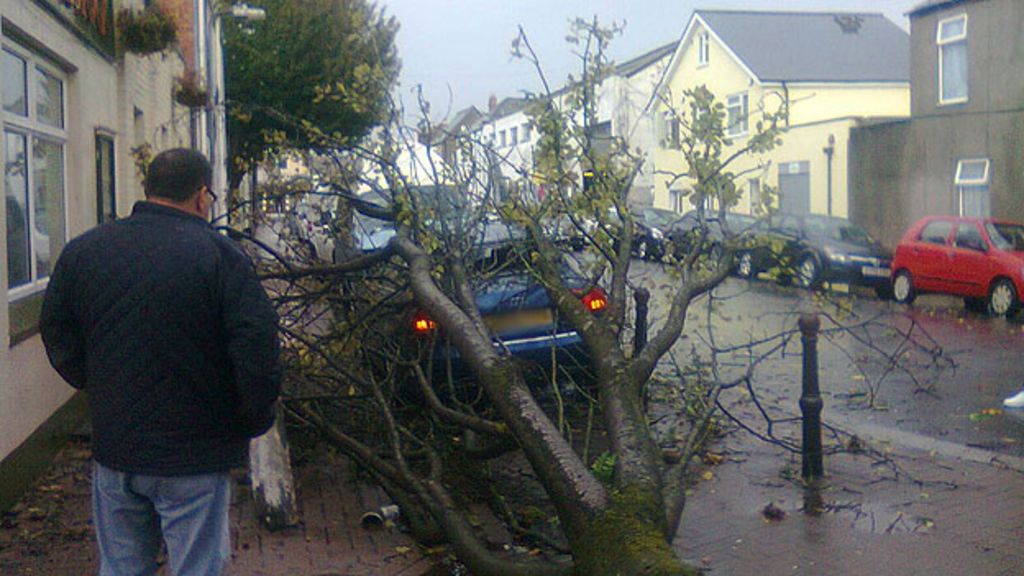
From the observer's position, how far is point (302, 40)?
119ft

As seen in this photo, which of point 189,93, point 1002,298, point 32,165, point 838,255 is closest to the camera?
point 32,165

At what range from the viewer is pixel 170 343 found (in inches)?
139

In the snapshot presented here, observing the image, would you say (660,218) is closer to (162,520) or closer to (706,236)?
(706,236)

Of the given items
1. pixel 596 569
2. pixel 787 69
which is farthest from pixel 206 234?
pixel 787 69

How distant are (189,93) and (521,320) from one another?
1008cm

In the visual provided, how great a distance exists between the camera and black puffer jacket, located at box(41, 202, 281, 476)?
3.53 meters

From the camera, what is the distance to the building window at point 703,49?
143ft

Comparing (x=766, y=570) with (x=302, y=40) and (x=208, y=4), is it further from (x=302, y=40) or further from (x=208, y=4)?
(x=302, y=40)

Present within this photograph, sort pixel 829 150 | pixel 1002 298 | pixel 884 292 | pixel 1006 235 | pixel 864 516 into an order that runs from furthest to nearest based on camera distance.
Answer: pixel 829 150
pixel 884 292
pixel 1006 235
pixel 1002 298
pixel 864 516

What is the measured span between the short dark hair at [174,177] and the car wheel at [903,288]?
728 inches

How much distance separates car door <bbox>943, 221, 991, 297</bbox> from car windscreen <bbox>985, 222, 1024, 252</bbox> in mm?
189

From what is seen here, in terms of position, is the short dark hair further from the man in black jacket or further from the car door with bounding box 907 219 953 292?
the car door with bounding box 907 219 953 292

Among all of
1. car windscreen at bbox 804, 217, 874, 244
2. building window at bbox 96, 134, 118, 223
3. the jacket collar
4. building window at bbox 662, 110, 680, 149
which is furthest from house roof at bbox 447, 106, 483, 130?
car windscreen at bbox 804, 217, 874, 244

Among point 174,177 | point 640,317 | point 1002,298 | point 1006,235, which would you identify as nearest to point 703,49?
A: point 1006,235
